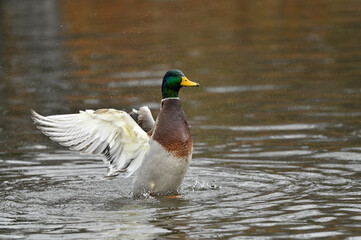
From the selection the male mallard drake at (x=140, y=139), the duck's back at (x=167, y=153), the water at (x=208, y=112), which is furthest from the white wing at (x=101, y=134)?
the water at (x=208, y=112)

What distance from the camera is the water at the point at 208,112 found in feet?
23.6

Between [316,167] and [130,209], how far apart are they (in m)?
2.38

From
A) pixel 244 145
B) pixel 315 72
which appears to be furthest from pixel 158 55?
pixel 244 145

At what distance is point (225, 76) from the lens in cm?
1507

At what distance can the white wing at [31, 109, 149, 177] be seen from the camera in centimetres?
830

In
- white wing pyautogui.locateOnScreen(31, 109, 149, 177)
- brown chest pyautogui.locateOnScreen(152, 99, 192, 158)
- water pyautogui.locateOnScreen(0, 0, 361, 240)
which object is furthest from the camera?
white wing pyautogui.locateOnScreen(31, 109, 149, 177)

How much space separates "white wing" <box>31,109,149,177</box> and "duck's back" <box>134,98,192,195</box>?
0.99 ft

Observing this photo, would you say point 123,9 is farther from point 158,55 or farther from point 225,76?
point 225,76

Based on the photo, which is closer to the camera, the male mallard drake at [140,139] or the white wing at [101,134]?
the male mallard drake at [140,139]

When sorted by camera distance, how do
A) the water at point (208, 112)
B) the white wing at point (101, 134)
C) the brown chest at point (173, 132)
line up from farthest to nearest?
the white wing at point (101, 134) → the brown chest at point (173, 132) → the water at point (208, 112)

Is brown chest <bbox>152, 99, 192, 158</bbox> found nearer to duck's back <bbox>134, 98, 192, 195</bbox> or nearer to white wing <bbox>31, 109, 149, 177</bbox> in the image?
duck's back <bbox>134, 98, 192, 195</bbox>

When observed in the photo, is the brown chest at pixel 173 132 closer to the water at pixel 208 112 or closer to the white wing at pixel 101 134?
the white wing at pixel 101 134

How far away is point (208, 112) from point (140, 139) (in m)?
4.11

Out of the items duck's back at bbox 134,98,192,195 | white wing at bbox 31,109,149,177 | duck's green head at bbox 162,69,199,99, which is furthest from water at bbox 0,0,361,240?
duck's green head at bbox 162,69,199,99
